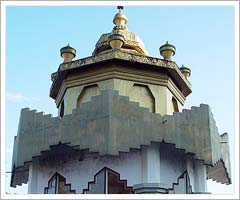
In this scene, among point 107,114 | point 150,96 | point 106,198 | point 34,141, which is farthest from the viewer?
point 150,96

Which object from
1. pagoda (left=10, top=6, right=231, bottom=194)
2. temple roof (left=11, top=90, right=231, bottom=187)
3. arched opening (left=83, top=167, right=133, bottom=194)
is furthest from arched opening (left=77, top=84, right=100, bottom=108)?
arched opening (left=83, top=167, right=133, bottom=194)

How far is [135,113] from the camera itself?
1345 centimetres

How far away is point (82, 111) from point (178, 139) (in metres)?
2.81

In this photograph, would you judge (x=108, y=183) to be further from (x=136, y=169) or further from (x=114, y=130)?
(x=114, y=130)

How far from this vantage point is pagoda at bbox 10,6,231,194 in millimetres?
13344

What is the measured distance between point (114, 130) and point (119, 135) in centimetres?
19

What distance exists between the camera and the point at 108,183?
13820mm

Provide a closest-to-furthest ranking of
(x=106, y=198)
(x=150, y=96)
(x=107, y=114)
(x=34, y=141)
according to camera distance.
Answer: (x=106, y=198)
(x=107, y=114)
(x=34, y=141)
(x=150, y=96)

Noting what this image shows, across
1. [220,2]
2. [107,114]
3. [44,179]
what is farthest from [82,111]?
[220,2]

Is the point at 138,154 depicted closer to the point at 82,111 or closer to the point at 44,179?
the point at 82,111

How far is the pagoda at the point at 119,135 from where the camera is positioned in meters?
13.3

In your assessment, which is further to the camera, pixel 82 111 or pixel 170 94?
pixel 170 94

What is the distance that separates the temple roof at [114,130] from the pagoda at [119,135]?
0.03 m

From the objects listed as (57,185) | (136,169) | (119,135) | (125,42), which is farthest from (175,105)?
(57,185)
